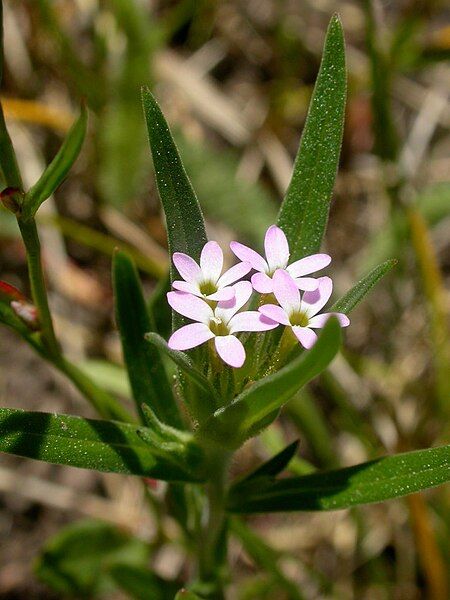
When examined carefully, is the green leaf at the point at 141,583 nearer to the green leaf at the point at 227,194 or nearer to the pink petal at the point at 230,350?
the pink petal at the point at 230,350

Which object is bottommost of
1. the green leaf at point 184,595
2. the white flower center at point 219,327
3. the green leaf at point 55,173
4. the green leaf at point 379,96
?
the green leaf at point 184,595

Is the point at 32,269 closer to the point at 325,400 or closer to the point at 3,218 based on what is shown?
the point at 3,218

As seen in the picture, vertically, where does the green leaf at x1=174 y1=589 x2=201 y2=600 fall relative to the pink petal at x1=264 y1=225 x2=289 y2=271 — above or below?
below

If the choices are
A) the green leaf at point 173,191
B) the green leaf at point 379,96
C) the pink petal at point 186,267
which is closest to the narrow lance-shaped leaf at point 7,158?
the green leaf at point 173,191

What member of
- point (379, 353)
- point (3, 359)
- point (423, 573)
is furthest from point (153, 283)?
point (423, 573)

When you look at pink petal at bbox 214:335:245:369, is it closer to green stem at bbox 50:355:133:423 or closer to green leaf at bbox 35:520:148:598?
green stem at bbox 50:355:133:423

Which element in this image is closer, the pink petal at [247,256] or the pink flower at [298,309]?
the pink flower at [298,309]

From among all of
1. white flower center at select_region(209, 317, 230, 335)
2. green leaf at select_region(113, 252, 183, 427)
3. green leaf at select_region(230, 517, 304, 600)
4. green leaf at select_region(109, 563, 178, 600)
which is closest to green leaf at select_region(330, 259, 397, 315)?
white flower center at select_region(209, 317, 230, 335)

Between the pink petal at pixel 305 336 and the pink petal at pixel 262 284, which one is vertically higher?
the pink petal at pixel 262 284
